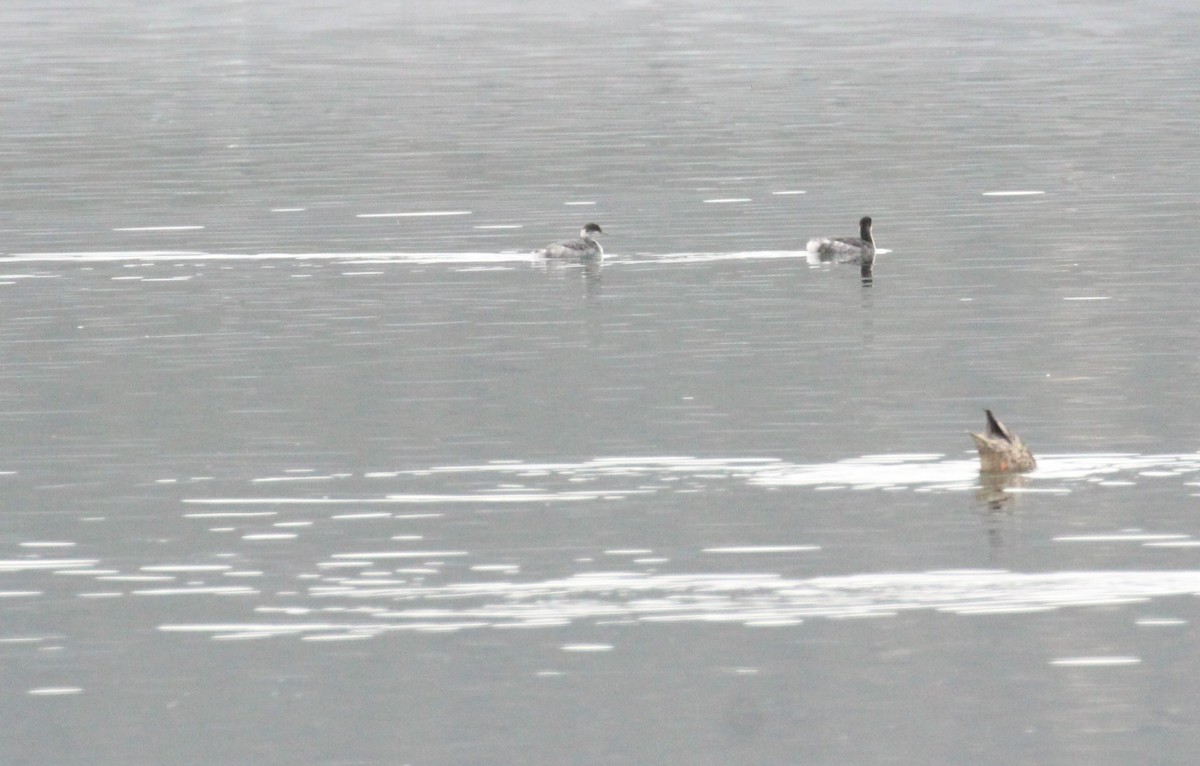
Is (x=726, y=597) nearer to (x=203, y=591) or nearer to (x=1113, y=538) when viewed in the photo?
(x=1113, y=538)

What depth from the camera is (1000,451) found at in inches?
804

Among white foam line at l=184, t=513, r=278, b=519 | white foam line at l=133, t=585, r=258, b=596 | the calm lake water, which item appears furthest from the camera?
white foam line at l=184, t=513, r=278, b=519

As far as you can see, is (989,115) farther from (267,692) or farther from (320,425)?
(267,692)

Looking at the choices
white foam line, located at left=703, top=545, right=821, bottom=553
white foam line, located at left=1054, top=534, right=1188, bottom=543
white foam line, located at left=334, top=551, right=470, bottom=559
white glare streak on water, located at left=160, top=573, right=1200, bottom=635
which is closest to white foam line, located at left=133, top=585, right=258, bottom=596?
white glare streak on water, located at left=160, top=573, right=1200, bottom=635

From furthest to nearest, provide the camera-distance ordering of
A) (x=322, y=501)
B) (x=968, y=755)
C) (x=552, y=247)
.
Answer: (x=552, y=247), (x=322, y=501), (x=968, y=755)

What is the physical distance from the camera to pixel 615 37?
387ft

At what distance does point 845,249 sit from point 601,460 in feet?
50.2

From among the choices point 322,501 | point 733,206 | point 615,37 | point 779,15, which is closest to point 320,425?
point 322,501

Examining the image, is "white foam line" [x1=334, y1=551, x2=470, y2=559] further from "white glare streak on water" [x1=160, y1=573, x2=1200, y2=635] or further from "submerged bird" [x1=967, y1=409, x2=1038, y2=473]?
"submerged bird" [x1=967, y1=409, x2=1038, y2=473]

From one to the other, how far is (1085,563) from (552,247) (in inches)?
793

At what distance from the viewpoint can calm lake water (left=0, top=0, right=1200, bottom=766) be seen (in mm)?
15070

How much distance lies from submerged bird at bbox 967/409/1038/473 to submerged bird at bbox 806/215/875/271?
1571cm

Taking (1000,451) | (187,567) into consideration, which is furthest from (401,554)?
(1000,451)

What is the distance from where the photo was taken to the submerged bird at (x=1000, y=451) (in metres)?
20.2
